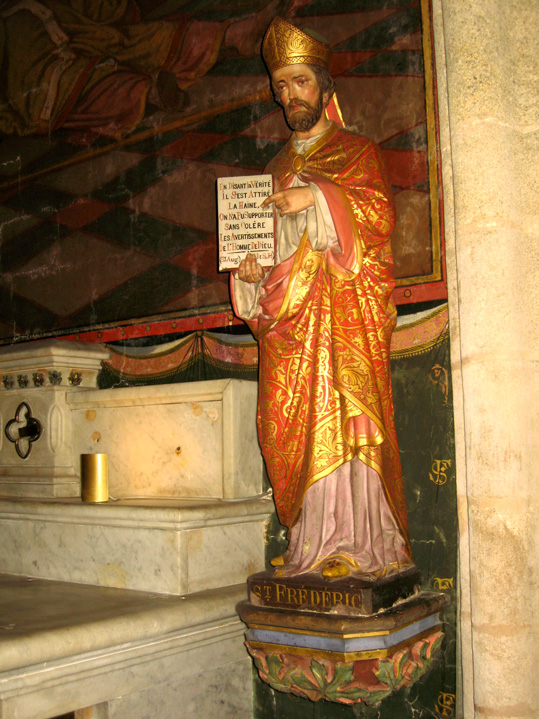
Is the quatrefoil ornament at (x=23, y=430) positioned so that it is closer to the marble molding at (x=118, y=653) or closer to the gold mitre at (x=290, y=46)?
the marble molding at (x=118, y=653)

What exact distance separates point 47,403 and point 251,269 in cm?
176

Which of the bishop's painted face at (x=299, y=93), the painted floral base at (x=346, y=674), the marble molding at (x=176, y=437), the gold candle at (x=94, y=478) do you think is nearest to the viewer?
the painted floral base at (x=346, y=674)

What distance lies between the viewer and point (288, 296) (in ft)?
9.26

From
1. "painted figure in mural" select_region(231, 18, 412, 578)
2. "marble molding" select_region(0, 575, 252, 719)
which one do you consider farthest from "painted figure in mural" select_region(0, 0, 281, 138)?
"marble molding" select_region(0, 575, 252, 719)

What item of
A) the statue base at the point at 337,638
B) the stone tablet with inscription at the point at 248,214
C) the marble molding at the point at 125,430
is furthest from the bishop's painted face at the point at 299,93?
the statue base at the point at 337,638

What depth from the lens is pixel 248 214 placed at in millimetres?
2846

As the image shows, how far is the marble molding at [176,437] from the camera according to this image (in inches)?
132

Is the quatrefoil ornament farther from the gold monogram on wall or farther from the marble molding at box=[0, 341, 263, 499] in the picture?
the gold monogram on wall

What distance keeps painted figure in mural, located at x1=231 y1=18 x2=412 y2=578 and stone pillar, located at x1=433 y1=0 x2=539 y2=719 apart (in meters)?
0.28

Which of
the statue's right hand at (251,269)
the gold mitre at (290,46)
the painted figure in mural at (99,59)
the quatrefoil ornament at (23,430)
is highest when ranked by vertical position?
the painted figure in mural at (99,59)

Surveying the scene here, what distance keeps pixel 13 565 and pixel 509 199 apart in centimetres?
287

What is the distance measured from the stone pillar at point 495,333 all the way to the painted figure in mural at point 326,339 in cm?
28

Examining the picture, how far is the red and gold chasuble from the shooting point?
2.65 meters

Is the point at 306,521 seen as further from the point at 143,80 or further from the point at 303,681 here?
the point at 143,80
